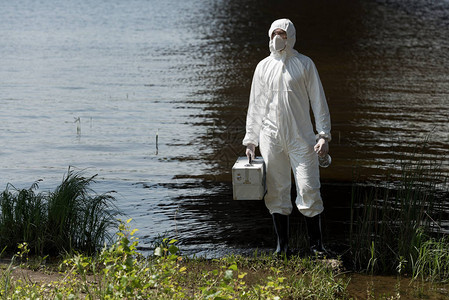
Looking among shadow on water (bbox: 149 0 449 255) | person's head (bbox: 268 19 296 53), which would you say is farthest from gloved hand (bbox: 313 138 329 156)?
shadow on water (bbox: 149 0 449 255)

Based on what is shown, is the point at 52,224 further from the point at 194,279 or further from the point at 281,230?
the point at 281,230

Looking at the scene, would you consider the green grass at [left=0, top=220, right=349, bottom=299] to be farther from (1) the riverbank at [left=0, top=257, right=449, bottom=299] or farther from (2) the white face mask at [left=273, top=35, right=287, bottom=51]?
(2) the white face mask at [left=273, top=35, right=287, bottom=51]

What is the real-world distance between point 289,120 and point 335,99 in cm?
823

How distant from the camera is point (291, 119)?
6473mm

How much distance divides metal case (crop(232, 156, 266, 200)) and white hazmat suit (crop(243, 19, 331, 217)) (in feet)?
0.67

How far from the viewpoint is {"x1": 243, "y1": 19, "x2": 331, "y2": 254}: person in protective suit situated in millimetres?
6461

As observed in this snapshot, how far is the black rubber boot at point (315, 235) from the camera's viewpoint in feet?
21.9

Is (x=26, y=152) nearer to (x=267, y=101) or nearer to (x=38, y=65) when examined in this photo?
(x=267, y=101)

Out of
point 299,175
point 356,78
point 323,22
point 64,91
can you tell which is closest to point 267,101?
point 299,175

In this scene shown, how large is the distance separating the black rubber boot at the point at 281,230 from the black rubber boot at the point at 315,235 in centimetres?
20

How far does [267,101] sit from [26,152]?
17.4ft

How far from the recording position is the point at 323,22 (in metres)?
26.9

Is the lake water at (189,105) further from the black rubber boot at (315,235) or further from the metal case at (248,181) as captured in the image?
the metal case at (248,181)

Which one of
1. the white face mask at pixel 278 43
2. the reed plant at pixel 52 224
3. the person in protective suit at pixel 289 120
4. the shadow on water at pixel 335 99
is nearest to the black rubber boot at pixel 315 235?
the person in protective suit at pixel 289 120
